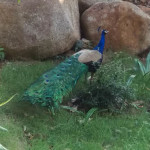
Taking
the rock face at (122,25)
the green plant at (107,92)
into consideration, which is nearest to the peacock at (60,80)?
the green plant at (107,92)

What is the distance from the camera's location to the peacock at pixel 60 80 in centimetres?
371

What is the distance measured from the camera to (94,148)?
3.44 m

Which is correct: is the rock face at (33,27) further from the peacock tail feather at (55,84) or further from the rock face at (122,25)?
the peacock tail feather at (55,84)

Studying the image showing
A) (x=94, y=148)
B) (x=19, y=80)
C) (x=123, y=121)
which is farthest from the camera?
(x=19, y=80)

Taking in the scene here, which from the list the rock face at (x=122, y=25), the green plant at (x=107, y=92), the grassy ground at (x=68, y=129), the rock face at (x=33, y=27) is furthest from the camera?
the rock face at (x=122, y=25)

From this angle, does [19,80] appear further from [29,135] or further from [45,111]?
[29,135]

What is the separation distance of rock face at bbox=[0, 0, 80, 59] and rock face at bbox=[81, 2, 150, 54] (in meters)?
0.84

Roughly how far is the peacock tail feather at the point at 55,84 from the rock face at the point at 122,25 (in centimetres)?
208

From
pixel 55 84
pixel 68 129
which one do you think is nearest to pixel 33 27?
pixel 55 84

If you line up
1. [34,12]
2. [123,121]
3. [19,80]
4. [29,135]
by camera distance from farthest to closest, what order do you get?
[34,12] < [19,80] < [123,121] < [29,135]

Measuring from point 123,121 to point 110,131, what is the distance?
13.5 inches

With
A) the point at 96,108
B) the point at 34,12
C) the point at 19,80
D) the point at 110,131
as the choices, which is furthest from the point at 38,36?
the point at 110,131

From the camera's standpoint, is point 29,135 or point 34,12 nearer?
point 29,135

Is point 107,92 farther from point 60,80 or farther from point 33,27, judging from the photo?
point 33,27
